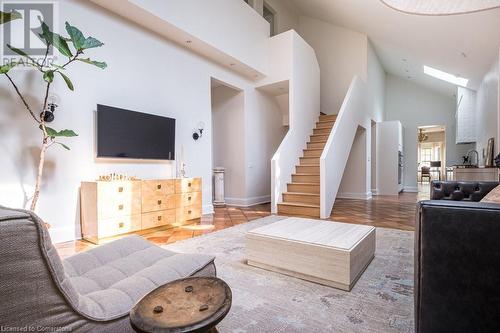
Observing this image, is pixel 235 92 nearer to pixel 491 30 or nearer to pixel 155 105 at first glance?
pixel 155 105

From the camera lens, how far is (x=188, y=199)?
4020 mm

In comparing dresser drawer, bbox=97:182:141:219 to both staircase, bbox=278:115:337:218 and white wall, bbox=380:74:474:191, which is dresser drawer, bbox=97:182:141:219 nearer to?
staircase, bbox=278:115:337:218

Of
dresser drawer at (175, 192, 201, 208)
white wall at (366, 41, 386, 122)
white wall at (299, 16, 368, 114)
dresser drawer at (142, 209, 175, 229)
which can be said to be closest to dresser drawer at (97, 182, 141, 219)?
dresser drawer at (142, 209, 175, 229)

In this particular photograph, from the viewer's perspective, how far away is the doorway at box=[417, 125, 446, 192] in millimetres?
12000

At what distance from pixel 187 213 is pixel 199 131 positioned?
5.37 feet

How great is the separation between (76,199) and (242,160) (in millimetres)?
3431

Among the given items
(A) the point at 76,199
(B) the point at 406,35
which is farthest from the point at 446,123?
(A) the point at 76,199

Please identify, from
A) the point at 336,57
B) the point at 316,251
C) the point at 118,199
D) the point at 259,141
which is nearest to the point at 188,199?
the point at 118,199

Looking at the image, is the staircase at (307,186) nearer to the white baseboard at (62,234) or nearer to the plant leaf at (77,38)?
the white baseboard at (62,234)

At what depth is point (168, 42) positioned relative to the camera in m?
4.32

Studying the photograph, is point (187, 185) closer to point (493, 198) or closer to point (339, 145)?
point (339, 145)

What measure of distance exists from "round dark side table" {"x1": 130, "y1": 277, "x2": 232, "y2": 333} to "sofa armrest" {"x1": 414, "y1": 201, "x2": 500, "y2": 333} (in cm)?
81

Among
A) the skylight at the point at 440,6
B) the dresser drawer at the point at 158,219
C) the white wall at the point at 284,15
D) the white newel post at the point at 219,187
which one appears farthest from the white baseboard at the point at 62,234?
the white wall at the point at 284,15

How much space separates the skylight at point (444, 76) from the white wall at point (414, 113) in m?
2.02
